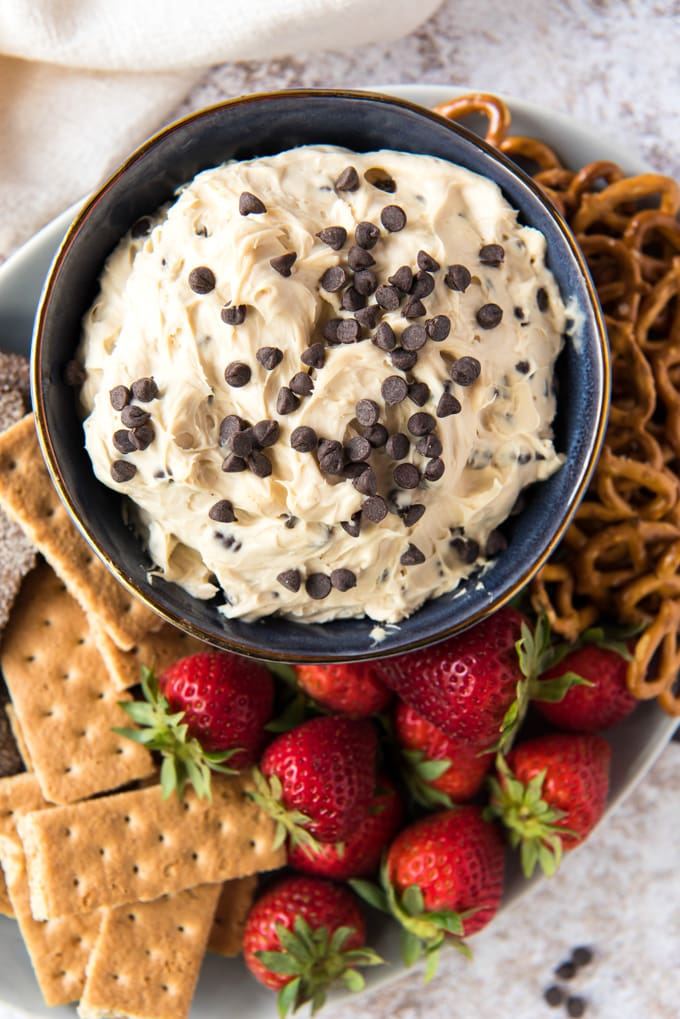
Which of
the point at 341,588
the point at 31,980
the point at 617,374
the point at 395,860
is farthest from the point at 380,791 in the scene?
the point at 617,374

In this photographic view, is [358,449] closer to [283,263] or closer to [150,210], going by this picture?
[283,263]

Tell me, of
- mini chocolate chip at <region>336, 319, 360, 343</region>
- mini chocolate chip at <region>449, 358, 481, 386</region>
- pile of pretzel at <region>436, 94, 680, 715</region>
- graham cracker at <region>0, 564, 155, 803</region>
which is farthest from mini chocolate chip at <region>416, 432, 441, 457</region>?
graham cracker at <region>0, 564, 155, 803</region>

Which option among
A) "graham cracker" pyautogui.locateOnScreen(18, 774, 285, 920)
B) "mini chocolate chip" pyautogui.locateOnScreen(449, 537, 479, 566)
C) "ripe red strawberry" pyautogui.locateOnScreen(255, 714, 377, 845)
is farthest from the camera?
"graham cracker" pyautogui.locateOnScreen(18, 774, 285, 920)

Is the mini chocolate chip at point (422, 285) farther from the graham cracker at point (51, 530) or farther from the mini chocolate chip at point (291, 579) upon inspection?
the graham cracker at point (51, 530)

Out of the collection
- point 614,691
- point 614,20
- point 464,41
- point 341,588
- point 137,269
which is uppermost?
point 614,20

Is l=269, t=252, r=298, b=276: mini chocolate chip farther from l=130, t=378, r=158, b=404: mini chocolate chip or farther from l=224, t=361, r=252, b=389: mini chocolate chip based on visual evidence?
l=130, t=378, r=158, b=404: mini chocolate chip

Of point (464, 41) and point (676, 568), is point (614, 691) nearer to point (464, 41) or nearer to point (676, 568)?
point (676, 568)
